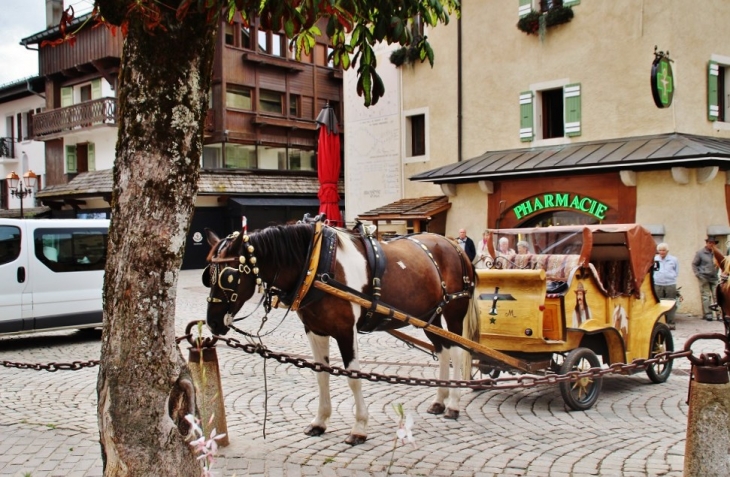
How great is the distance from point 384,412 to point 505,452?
5.04 ft

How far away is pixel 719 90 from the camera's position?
16.6 meters

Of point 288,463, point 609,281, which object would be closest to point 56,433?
point 288,463

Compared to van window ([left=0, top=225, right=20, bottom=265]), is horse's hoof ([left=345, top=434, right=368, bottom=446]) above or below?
below

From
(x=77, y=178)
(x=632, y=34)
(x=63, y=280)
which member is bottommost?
(x=63, y=280)

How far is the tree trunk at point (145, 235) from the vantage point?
3.89 m

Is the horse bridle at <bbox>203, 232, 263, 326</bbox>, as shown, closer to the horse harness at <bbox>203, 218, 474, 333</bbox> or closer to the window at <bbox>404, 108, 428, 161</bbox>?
the horse harness at <bbox>203, 218, 474, 333</bbox>

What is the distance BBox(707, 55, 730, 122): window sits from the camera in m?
16.0

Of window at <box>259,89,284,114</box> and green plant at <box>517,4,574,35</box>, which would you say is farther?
window at <box>259,89,284,114</box>

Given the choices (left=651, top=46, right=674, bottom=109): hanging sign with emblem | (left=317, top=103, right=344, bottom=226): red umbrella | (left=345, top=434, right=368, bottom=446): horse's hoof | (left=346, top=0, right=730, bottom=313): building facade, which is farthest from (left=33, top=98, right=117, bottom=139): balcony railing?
(left=345, top=434, right=368, bottom=446): horse's hoof

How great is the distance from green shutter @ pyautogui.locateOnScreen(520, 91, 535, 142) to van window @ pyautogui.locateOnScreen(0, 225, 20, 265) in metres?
12.1

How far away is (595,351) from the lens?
761 cm

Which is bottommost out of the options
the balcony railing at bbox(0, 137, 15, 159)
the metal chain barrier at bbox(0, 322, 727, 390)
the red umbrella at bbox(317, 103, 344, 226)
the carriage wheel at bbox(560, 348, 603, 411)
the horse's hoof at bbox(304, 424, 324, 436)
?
the horse's hoof at bbox(304, 424, 324, 436)

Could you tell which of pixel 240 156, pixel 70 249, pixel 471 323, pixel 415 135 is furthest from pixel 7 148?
pixel 471 323

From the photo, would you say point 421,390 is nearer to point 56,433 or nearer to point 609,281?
point 609,281
